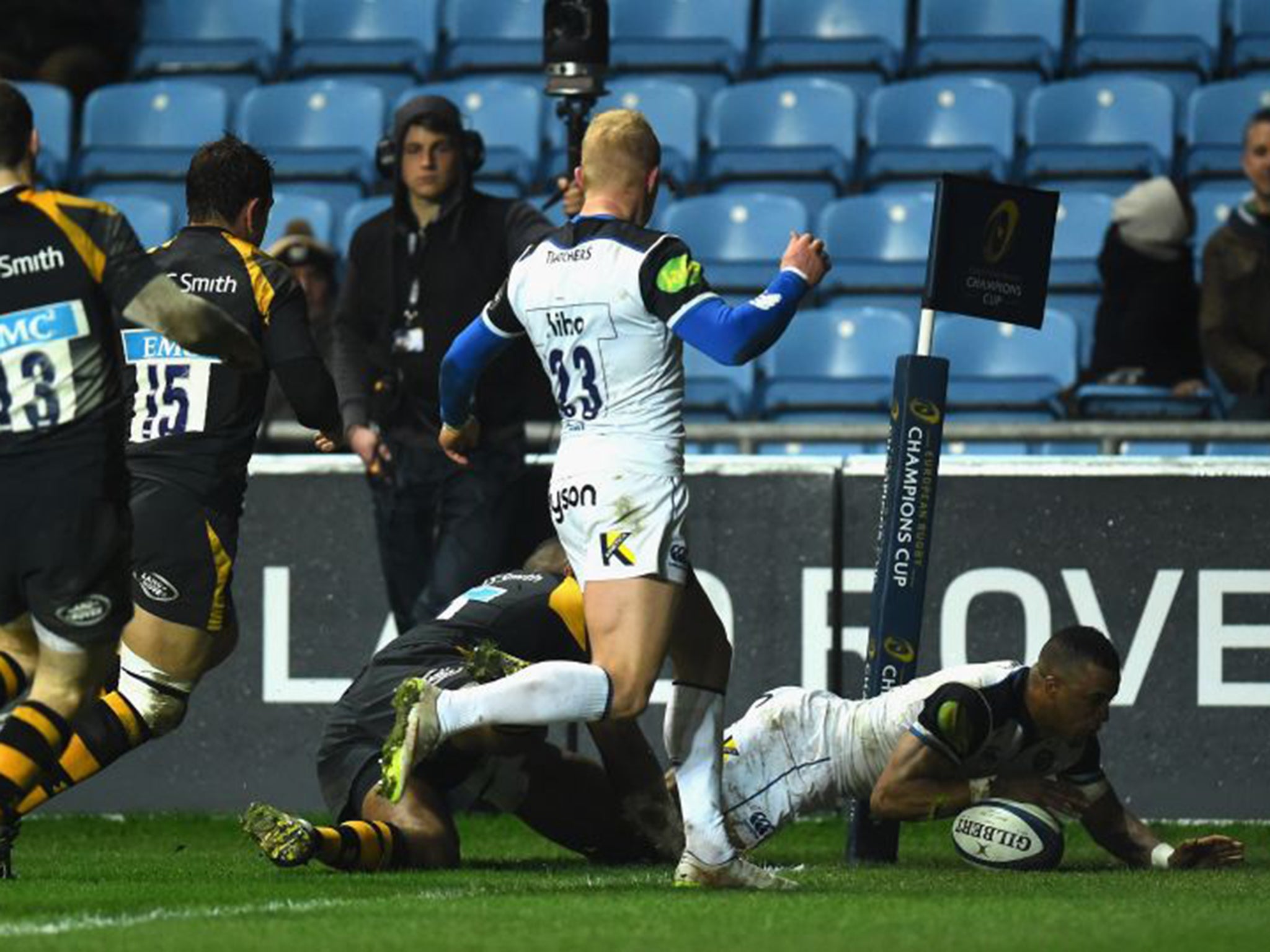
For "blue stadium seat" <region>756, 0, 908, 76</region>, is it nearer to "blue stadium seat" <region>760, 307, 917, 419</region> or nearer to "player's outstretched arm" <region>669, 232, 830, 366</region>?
"blue stadium seat" <region>760, 307, 917, 419</region>

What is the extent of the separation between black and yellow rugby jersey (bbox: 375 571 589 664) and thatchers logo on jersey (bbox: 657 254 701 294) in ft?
5.39

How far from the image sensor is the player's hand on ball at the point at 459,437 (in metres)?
7.86

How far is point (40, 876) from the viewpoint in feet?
24.6

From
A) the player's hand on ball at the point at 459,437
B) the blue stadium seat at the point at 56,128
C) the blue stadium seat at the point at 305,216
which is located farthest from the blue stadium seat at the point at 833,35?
the player's hand on ball at the point at 459,437

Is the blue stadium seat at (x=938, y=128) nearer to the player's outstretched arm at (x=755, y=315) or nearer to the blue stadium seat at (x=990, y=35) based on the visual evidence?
the blue stadium seat at (x=990, y=35)

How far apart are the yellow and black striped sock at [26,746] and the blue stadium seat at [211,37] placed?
9.40m

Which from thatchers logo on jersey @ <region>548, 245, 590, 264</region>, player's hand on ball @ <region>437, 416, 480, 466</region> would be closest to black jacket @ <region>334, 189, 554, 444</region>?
player's hand on ball @ <region>437, 416, 480, 466</region>

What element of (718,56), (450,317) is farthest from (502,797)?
(718,56)

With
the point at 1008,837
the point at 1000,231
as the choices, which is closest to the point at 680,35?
the point at 1000,231

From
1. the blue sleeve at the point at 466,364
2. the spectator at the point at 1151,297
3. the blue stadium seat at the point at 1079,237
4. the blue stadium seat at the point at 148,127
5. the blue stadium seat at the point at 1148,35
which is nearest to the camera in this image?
the blue sleeve at the point at 466,364

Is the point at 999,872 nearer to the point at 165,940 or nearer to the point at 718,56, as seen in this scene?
the point at 165,940

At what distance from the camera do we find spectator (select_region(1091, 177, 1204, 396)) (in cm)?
1127

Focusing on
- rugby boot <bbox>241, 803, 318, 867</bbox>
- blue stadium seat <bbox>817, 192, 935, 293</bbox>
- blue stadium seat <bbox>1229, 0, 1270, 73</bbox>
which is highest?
blue stadium seat <bbox>1229, 0, 1270, 73</bbox>

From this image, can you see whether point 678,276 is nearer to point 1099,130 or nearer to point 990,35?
point 1099,130
